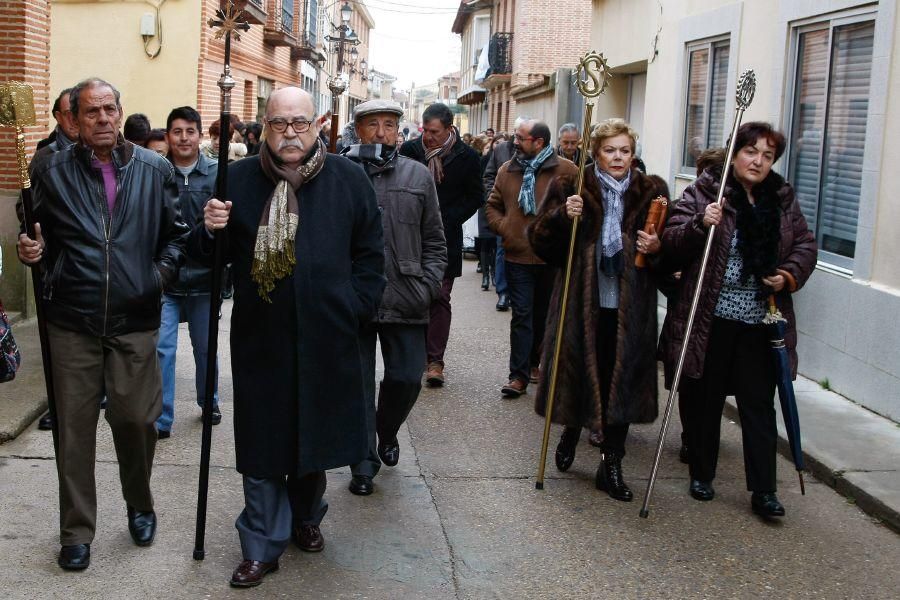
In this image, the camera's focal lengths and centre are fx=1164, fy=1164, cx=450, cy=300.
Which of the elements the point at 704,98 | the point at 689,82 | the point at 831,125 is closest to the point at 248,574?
the point at 831,125

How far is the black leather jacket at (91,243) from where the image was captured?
458cm

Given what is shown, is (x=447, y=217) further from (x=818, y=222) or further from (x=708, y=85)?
(x=708, y=85)

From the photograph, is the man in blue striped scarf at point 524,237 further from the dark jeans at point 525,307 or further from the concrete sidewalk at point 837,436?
the concrete sidewalk at point 837,436

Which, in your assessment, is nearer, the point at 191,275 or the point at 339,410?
the point at 339,410

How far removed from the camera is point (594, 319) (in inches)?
232

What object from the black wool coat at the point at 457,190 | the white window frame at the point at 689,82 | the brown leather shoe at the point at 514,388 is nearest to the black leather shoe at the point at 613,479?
the brown leather shoe at the point at 514,388

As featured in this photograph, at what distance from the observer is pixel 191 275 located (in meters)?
6.89

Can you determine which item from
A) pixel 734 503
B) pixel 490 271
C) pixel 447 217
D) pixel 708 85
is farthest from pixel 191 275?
pixel 490 271

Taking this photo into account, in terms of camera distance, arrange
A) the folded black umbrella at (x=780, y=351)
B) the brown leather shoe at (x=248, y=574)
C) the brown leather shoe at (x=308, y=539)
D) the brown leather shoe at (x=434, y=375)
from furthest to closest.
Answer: the brown leather shoe at (x=434, y=375)
the folded black umbrella at (x=780, y=351)
the brown leather shoe at (x=308, y=539)
the brown leather shoe at (x=248, y=574)

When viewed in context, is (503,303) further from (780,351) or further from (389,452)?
(780,351)

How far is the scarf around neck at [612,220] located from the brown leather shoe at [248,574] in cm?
231

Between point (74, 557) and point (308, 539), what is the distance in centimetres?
94

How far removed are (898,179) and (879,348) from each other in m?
1.13

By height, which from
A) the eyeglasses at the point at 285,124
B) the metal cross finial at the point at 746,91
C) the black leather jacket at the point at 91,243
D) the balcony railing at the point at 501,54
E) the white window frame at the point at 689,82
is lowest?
the black leather jacket at the point at 91,243
